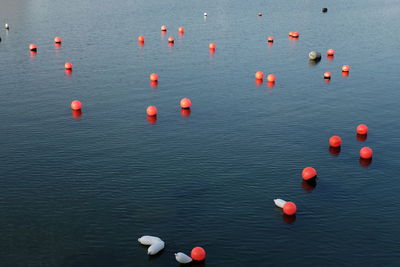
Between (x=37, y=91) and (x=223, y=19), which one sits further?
(x=223, y=19)

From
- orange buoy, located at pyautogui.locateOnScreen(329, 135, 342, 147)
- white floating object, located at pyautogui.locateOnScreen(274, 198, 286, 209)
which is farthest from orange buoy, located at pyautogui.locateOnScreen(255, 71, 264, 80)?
white floating object, located at pyautogui.locateOnScreen(274, 198, 286, 209)

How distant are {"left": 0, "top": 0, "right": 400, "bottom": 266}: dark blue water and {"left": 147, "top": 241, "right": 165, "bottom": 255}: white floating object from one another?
43cm

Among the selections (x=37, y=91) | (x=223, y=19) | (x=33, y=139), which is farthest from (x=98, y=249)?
(x=223, y=19)

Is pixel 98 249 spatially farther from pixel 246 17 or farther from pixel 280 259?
pixel 246 17

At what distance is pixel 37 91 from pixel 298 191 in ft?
125

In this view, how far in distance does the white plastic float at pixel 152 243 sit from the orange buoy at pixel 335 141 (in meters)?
21.3

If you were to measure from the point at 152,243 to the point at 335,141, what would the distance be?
21926 millimetres

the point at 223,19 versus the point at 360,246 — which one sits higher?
the point at 223,19

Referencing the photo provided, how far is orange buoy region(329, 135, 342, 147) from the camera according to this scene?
156 ft

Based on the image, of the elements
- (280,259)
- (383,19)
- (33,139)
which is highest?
(383,19)

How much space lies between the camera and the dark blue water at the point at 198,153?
3359 centimetres

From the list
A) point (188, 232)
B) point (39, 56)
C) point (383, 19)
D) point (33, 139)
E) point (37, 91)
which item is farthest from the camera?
point (383, 19)

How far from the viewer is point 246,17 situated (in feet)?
389

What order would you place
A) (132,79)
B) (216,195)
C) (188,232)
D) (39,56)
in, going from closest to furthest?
(188,232), (216,195), (132,79), (39,56)
